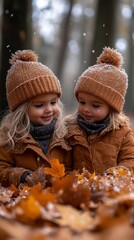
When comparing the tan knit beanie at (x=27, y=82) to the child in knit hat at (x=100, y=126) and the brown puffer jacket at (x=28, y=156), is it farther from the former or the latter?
the brown puffer jacket at (x=28, y=156)

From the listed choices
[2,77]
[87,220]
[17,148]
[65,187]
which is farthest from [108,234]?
[2,77]

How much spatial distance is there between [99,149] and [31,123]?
0.75 meters

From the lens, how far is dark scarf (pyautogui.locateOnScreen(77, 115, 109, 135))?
4.82 metres

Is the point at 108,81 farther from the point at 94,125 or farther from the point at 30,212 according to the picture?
the point at 30,212

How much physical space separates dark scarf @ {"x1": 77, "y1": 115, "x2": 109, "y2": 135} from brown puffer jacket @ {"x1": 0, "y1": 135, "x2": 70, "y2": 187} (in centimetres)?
28

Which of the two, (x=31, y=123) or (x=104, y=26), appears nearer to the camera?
(x=31, y=123)

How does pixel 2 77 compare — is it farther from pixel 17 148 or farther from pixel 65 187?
pixel 65 187

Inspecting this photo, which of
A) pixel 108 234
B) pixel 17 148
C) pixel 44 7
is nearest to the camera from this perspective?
pixel 108 234

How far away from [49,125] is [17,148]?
40 centimetres

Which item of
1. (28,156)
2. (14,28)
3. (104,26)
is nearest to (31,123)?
(28,156)

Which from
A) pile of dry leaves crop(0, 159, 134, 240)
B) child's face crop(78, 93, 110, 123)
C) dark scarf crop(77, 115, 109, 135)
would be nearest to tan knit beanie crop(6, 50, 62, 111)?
child's face crop(78, 93, 110, 123)

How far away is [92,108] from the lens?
4832mm

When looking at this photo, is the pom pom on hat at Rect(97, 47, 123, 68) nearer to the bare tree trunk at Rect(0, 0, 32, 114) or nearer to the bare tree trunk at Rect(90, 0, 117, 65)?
the bare tree trunk at Rect(0, 0, 32, 114)

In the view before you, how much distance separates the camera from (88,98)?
4855 millimetres
